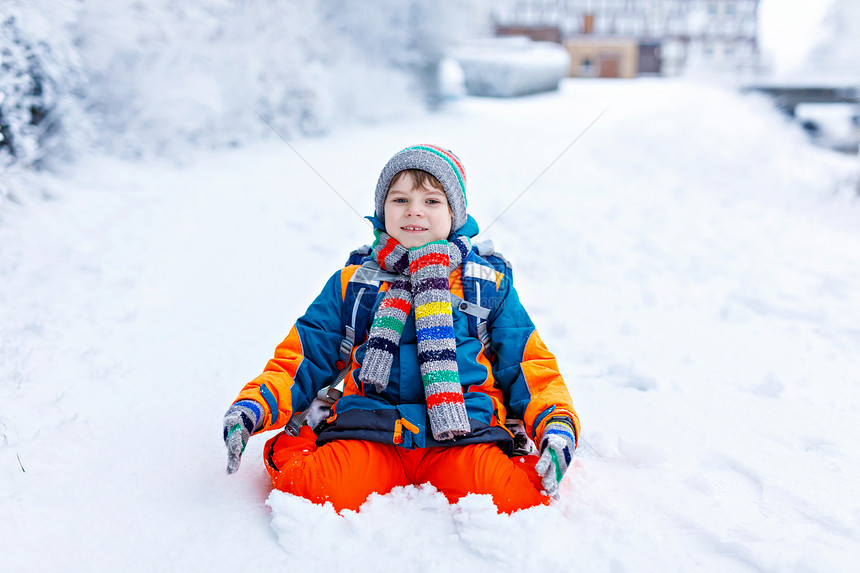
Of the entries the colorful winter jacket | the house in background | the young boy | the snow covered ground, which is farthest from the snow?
the colorful winter jacket

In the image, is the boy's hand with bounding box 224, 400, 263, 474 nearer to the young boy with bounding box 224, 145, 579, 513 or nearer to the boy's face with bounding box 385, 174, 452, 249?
the young boy with bounding box 224, 145, 579, 513

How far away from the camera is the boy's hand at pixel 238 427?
183 centimetres

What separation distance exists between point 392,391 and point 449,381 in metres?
0.22

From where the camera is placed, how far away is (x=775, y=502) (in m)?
1.98

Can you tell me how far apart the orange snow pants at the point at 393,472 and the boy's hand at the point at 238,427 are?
0.15 meters

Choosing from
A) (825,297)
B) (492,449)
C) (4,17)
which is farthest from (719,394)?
(4,17)

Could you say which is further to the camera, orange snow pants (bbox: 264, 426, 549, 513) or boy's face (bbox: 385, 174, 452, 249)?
boy's face (bbox: 385, 174, 452, 249)

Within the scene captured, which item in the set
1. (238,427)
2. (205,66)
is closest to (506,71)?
(205,66)

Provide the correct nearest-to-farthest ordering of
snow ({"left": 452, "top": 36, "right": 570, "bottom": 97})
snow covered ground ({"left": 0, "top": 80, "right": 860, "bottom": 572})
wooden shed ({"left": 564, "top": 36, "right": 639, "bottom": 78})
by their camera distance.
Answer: snow covered ground ({"left": 0, "top": 80, "right": 860, "bottom": 572})
snow ({"left": 452, "top": 36, "right": 570, "bottom": 97})
wooden shed ({"left": 564, "top": 36, "right": 639, "bottom": 78})

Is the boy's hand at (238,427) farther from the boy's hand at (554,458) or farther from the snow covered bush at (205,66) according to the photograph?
the snow covered bush at (205,66)

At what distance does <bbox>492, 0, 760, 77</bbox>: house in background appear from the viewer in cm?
2788

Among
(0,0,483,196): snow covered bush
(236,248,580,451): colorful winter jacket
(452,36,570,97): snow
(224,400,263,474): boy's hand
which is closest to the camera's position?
(224,400,263,474): boy's hand

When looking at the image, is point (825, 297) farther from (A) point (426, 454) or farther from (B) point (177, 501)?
(B) point (177, 501)

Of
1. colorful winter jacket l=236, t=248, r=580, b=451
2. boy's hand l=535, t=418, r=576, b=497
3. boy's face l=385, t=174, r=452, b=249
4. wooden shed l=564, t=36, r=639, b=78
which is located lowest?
wooden shed l=564, t=36, r=639, b=78
